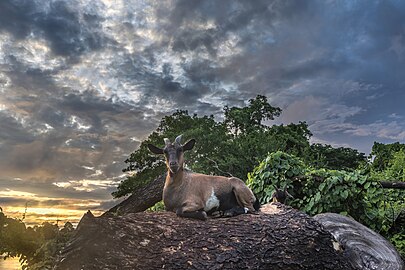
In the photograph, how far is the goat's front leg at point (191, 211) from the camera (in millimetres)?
6137

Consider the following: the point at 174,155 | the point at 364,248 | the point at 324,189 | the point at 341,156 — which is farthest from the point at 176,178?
the point at 341,156

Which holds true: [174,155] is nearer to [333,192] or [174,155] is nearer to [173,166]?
[173,166]

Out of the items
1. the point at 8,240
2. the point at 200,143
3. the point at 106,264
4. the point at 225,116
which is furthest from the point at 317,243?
the point at 225,116

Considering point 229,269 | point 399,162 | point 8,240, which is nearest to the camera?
point 229,269

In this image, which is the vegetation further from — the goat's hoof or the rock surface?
the rock surface

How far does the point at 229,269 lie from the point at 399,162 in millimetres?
13699

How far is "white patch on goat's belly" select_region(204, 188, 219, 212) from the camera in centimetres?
662

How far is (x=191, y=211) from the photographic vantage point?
621cm

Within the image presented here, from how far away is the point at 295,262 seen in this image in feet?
18.6

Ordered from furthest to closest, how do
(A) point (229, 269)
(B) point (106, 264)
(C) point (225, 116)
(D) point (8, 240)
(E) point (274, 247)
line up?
(C) point (225, 116), (D) point (8, 240), (E) point (274, 247), (A) point (229, 269), (B) point (106, 264)

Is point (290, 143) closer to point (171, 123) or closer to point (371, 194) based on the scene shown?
point (171, 123)

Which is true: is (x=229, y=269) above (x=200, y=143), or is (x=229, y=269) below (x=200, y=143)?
below

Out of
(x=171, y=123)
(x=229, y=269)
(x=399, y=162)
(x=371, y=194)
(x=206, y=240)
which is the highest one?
(x=171, y=123)

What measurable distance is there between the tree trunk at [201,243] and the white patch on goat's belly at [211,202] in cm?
52
